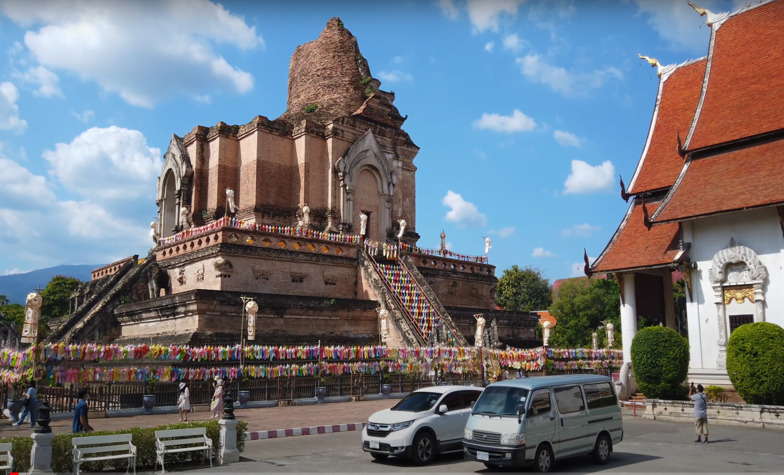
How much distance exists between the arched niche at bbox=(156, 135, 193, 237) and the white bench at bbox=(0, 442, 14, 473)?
89.1 ft

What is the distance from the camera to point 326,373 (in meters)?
23.6

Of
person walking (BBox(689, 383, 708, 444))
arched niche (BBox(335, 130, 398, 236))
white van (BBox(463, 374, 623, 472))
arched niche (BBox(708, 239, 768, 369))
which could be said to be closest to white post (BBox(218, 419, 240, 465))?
white van (BBox(463, 374, 623, 472))

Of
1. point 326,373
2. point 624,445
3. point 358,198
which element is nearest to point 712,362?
point 624,445

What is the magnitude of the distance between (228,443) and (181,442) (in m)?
0.94

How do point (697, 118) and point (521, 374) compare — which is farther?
point (521, 374)

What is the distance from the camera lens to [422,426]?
40.0 feet

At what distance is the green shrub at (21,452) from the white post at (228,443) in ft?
10.6

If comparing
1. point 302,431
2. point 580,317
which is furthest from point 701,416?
point 580,317

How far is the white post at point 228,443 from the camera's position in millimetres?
12305

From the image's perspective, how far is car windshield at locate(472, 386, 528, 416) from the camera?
37.1 feet

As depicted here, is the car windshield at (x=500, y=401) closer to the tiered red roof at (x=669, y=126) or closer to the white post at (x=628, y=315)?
the white post at (x=628, y=315)

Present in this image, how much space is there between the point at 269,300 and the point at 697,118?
17.9m

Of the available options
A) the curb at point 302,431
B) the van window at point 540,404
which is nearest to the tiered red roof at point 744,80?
the van window at point 540,404

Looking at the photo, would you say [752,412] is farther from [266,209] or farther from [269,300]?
[266,209]
